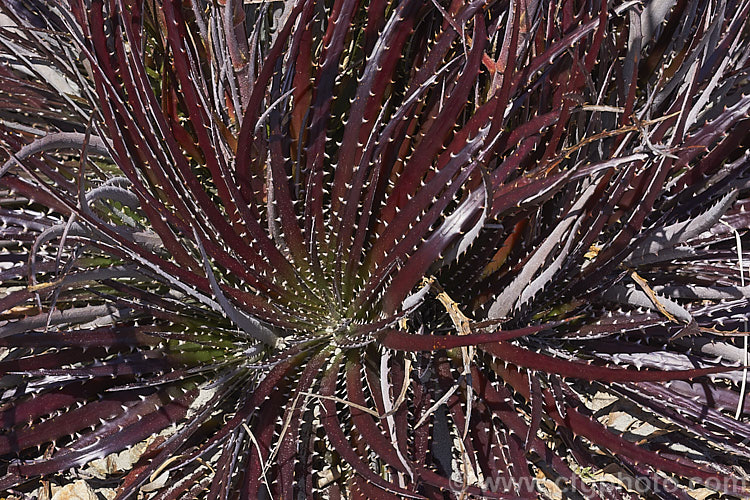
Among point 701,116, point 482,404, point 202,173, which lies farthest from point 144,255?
point 701,116

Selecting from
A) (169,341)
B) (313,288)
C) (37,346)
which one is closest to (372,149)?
(313,288)

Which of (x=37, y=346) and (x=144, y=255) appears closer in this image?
(x=144, y=255)

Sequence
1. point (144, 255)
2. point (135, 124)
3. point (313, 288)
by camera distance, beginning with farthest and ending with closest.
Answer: point (313, 288) < point (135, 124) < point (144, 255)

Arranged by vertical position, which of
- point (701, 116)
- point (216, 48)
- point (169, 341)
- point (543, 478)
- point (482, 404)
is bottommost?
point (543, 478)

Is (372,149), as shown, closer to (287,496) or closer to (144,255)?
(144,255)

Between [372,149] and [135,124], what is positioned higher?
[135,124]

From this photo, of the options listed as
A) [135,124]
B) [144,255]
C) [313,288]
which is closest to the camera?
[144,255]

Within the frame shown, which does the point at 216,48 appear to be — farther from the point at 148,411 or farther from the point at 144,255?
the point at 148,411
